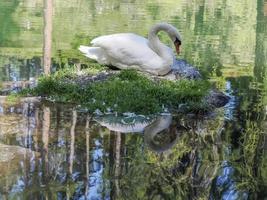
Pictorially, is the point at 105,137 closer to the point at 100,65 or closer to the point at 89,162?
the point at 89,162

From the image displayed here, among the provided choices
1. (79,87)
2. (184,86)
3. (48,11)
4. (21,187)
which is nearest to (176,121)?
(184,86)

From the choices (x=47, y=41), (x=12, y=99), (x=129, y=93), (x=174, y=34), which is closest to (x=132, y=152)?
(x=129, y=93)

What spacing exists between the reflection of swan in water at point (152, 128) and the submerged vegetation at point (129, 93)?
0.94 ft

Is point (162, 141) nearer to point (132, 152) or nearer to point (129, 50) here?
point (132, 152)

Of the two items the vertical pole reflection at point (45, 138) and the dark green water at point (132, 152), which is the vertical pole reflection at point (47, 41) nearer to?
the dark green water at point (132, 152)

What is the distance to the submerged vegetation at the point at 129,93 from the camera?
9.02 metres

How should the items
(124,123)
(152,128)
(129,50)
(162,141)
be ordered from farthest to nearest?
(129,50), (124,123), (152,128), (162,141)

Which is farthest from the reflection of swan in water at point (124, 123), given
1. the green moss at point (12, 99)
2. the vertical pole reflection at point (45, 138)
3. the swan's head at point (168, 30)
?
the swan's head at point (168, 30)

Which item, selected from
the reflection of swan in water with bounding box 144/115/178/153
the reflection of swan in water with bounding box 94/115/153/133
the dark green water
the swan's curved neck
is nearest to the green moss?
the dark green water

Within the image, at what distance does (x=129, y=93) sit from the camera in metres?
9.34

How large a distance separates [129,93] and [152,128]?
3.79 ft

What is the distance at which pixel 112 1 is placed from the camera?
113ft

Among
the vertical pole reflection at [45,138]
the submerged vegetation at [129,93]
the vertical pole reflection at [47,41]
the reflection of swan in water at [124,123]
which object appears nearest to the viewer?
the vertical pole reflection at [45,138]

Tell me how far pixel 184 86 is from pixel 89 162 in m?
3.41
